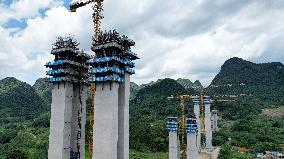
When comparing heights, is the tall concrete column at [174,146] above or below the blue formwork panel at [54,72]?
below

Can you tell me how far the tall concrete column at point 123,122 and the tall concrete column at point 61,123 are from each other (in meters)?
10.8

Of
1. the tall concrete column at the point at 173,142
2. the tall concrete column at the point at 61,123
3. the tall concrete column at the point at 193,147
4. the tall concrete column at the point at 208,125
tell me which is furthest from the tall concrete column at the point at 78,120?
the tall concrete column at the point at 208,125

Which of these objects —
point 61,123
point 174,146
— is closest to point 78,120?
A: point 61,123

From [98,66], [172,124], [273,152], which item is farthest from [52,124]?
[273,152]

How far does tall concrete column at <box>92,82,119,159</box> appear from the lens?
182 feet

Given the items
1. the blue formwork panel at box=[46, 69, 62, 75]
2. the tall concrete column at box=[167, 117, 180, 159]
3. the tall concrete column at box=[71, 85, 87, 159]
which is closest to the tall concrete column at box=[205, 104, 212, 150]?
the tall concrete column at box=[167, 117, 180, 159]

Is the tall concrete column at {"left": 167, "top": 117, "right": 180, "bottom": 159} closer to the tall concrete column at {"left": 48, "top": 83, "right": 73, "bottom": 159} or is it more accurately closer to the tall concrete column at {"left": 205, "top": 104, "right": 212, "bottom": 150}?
the tall concrete column at {"left": 48, "top": 83, "right": 73, "bottom": 159}

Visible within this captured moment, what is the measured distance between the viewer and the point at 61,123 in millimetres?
62219

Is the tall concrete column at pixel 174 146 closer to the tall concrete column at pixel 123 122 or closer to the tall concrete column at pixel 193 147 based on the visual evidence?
the tall concrete column at pixel 193 147

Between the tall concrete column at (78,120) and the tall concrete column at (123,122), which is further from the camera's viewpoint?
the tall concrete column at (78,120)

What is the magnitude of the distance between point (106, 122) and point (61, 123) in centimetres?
1130

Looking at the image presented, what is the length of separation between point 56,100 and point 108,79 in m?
13.7

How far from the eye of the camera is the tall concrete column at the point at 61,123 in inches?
2425

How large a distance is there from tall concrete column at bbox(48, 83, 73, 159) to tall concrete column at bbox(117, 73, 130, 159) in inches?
426
